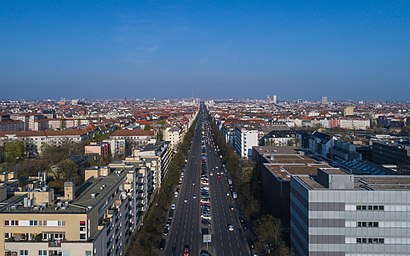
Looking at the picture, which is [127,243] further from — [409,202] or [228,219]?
[409,202]

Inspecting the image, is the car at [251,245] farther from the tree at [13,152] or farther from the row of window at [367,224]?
the tree at [13,152]

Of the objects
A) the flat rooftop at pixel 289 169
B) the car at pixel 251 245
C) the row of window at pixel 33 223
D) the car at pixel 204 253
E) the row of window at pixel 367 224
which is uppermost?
the row of window at pixel 33 223

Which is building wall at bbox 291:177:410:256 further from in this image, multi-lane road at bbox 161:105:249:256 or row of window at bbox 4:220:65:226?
row of window at bbox 4:220:65:226

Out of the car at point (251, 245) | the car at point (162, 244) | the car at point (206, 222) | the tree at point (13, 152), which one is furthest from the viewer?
the tree at point (13, 152)

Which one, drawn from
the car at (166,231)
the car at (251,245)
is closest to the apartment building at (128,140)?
the car at (166,231)

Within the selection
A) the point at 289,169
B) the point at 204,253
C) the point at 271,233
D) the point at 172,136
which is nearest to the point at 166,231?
the point at 204,253

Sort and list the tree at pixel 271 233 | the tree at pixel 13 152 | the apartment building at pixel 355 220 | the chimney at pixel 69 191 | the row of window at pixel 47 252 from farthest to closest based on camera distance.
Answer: the tree at pixel 13 152
the tree at pixel 271 233
the chimney at pixel 69 191
the apartment building at pixel 355 220
the row of window at pixel 47 252

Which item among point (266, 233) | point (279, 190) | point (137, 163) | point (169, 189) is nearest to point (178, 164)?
point (169, 189)
